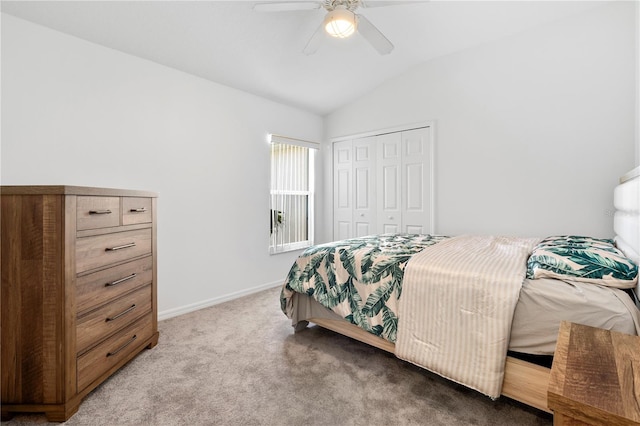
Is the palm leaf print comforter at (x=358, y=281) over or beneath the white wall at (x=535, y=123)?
beneath

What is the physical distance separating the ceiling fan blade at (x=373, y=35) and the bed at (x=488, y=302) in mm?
1582

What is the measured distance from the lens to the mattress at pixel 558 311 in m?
1.18

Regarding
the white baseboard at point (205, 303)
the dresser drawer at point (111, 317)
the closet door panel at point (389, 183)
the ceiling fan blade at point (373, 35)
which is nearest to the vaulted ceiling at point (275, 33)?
the ceiling fan blade at point (373, 35)

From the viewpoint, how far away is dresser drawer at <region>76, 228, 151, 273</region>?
1523 millimetres

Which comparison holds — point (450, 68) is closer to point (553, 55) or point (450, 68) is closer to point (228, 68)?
point (553, 55)

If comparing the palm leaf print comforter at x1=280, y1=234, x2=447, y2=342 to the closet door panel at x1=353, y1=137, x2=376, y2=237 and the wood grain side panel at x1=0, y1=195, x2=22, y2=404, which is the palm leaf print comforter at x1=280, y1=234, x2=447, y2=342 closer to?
the wood grain side panel at x1=0, y1=195, x2=22, y2=404

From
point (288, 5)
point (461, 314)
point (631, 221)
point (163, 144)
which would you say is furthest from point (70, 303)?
point (631, 221)

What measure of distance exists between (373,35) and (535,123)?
1873 mm

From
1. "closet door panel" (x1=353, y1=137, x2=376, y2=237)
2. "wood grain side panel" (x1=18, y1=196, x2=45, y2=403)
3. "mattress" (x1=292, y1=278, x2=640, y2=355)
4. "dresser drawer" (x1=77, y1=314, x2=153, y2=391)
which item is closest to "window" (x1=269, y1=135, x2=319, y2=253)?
"closet door panel" (x1=353, y1=137, x2=376, y2=237)

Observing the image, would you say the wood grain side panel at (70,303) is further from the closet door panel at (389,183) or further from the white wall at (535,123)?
the white wall at (535,123)

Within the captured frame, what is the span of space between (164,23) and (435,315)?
112 inches

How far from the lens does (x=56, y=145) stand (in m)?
2.12

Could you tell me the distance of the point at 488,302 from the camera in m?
1.40

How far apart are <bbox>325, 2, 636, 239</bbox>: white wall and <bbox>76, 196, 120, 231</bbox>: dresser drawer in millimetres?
3131
